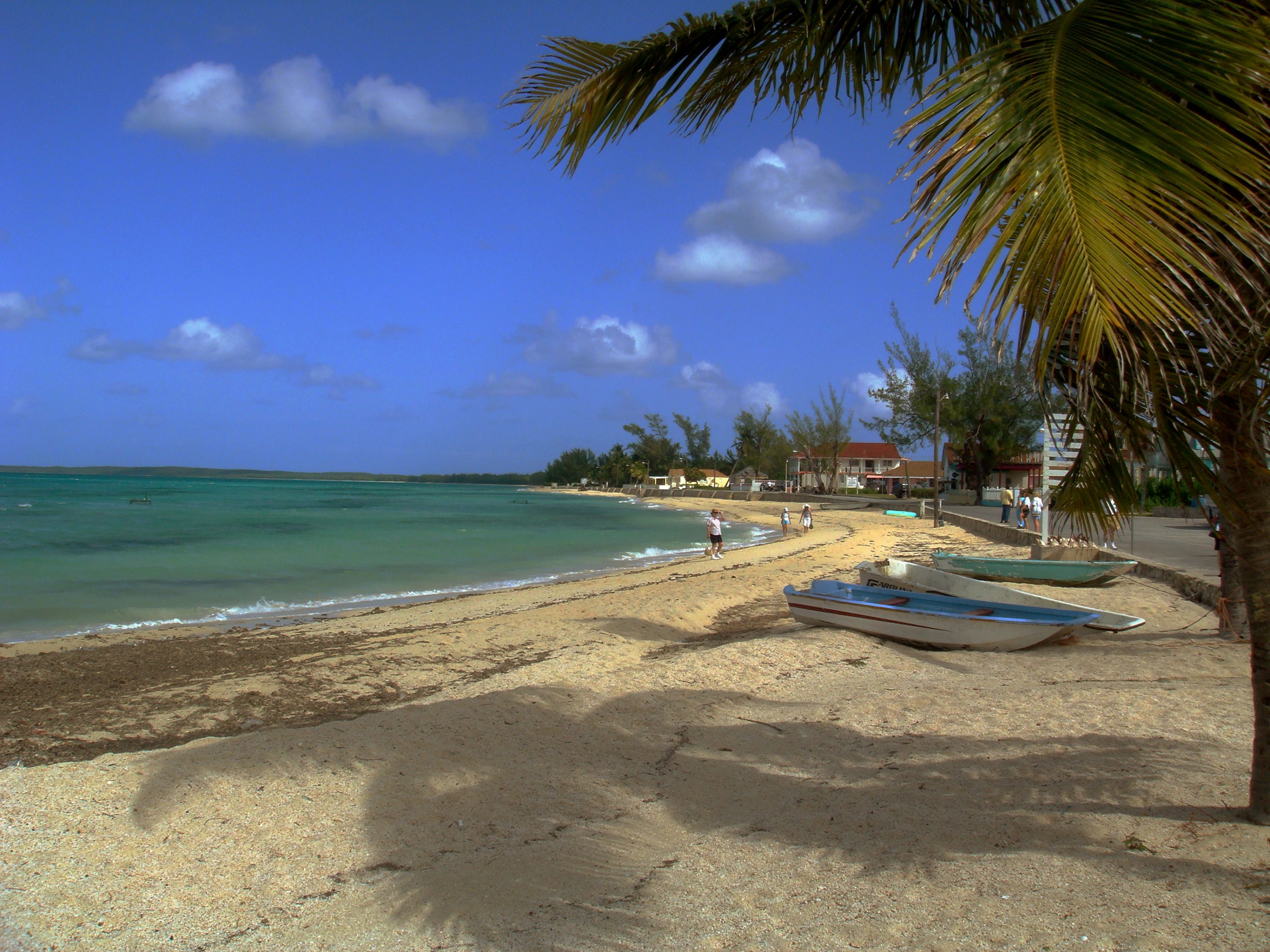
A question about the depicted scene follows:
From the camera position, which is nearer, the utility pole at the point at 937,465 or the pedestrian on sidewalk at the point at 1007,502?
the pedestrian on sidewalk at the point at 1007,502

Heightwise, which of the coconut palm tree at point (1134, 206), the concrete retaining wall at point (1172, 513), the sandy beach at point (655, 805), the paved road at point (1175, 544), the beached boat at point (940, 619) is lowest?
the sandy beach at point (655, 805)

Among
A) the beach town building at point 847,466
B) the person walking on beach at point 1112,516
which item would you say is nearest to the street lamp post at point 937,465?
the person walking on beach at point 1112,516

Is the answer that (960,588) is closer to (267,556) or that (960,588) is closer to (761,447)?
(267,556)

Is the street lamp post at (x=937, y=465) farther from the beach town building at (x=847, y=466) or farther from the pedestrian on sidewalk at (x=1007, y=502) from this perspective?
the beach town building at (x=847, y=466)

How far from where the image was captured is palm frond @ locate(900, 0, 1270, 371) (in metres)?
1.86

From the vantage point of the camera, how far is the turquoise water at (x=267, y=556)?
15258 mm

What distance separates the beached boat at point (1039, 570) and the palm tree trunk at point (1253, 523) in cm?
1033

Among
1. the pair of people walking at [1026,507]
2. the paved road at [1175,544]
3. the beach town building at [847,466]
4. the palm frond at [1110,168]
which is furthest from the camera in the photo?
the beach town building at [847,466]

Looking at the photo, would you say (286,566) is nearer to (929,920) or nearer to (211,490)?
(929,920)

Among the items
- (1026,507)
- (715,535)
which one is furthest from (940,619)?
(1026,507)

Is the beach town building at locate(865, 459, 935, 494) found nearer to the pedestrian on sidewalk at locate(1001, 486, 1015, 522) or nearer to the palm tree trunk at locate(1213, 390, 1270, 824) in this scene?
the pedestrian on sidewalk at locate(1001, 486, 1015, 522)

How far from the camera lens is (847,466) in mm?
88062

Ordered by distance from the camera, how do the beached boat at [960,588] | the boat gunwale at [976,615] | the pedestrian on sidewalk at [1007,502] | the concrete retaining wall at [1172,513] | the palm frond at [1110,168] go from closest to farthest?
the palm frond at [1110,168], the boat gunwale at [976,615], the beached boat at [960,588], the pedestrian on sidewalk at [1007,502], the concrete retaining wall at [1172,513]

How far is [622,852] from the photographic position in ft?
13.3
